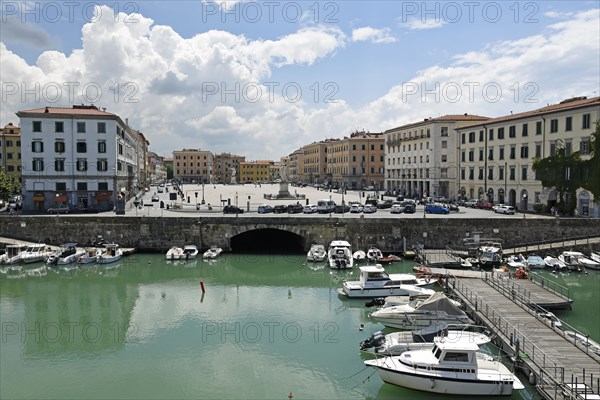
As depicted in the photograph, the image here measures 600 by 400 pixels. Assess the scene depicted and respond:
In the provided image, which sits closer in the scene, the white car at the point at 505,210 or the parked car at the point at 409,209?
the white car at the point at 505,210

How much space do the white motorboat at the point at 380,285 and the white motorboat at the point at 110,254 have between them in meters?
24.6

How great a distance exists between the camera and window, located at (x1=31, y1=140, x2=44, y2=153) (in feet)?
206

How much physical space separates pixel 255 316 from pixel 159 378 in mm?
10163

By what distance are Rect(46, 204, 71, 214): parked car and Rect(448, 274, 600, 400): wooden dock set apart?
47.4m

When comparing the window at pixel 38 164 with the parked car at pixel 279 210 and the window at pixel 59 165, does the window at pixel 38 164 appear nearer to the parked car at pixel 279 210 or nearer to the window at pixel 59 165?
the window at pixel 59 165

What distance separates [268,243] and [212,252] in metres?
10.7

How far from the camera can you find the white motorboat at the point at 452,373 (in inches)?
777

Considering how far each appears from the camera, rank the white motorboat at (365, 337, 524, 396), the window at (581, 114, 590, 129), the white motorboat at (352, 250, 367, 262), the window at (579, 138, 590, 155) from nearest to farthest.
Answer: the white motorboat at (365, 337, 524, 396)
the white motorboat at (352, 250, 367, 262)
the window at (581, 114, 590, 129)
the window at (579, 138, 590, 155)

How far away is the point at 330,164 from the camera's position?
509ft

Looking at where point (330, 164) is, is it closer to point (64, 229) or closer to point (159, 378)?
point (64, 229)

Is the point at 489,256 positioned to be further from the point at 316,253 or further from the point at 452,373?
the point at 452,373

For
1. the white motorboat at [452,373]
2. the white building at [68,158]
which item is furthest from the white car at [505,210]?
the white building at [68,158]

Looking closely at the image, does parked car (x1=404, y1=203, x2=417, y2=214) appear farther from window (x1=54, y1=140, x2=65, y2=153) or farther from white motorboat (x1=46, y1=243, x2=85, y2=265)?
window (x1=54, y1=140, x2=65, y2=153)

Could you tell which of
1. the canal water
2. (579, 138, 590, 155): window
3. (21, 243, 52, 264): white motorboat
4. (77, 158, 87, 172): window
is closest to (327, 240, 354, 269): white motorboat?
the canal water
